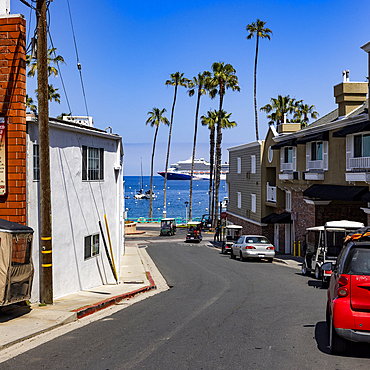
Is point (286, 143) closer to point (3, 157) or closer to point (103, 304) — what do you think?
point (103, 304)

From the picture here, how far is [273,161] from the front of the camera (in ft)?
122

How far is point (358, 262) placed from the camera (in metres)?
6.80

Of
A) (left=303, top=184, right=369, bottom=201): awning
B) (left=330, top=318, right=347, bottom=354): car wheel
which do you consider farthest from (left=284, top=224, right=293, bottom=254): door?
(left=330, top=318, right=347, bottom=354): car wheel

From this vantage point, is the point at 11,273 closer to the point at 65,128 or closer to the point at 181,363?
the point at 181,363

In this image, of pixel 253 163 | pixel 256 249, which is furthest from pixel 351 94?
pixel 253 163

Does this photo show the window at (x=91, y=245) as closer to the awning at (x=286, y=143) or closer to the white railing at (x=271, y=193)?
the awning at (x=286, y=143)

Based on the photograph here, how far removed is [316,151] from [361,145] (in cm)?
555

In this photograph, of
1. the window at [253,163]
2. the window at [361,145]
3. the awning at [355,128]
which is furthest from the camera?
the window at [253,163]

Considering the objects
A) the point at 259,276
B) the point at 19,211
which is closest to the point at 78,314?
the point at 19,211

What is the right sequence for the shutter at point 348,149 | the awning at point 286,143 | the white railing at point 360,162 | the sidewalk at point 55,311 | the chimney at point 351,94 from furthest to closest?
1. the awning at point 286,143
2. the chimney at point 351,94
3. the shutter at point 348,149
4. the white railing at point 360,162
5. the sidewalk at point 55,311

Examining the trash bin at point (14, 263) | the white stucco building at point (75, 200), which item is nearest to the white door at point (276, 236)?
the white stucco building at point (75, 200)

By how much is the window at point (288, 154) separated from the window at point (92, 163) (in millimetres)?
19639

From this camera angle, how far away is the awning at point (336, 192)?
73.7ft

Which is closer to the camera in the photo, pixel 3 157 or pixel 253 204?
pixel 3 157
